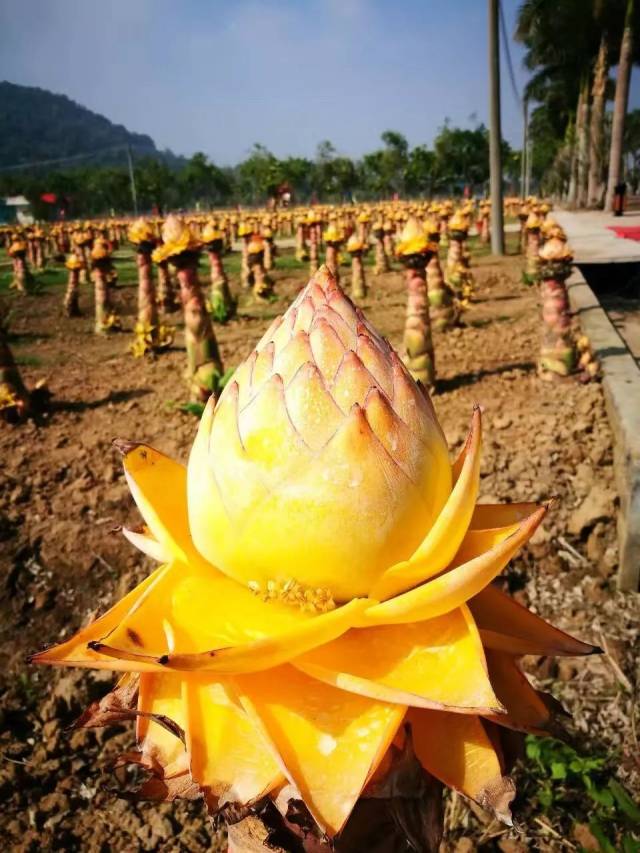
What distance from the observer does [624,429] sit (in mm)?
3264

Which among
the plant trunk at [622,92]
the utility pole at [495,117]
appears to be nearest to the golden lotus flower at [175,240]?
the utility pole at [495,117]

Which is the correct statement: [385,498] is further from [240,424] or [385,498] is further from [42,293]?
[42,293]

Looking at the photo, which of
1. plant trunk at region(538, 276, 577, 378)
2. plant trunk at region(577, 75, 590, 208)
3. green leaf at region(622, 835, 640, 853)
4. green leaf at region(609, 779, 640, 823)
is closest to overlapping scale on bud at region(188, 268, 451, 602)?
green leaf at region(622, 835, 640, 853)

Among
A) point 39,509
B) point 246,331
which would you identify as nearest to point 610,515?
point 39,509

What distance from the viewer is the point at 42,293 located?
1381 cm

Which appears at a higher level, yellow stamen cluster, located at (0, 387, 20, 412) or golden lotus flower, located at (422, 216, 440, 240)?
golden lotus flower, located at (422, 216, 440, 240)

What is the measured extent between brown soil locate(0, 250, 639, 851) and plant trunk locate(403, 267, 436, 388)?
311mm

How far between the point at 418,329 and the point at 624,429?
2.41 metres

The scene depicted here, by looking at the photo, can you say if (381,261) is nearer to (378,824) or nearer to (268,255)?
(268,255)

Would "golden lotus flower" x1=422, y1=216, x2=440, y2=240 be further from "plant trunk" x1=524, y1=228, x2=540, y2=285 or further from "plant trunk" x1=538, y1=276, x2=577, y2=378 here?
"plant trunk" x1=524, y1=228, x2=540, y2=285

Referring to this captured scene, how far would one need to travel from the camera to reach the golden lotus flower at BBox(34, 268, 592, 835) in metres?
0.65

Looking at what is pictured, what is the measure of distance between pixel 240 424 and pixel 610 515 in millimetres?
3063

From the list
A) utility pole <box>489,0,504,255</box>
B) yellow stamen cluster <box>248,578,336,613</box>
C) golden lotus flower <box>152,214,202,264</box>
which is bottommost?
yellow stamen cluster <box>248,578,336,613</box>

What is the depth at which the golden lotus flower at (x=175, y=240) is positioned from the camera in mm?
5254
